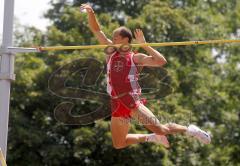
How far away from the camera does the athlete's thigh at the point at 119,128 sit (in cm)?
628

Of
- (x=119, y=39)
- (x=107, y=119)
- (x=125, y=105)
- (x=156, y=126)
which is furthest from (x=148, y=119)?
(x=107, y=119)

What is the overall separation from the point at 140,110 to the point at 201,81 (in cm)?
1144

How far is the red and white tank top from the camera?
623 centimetres

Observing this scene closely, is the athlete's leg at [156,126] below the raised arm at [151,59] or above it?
below

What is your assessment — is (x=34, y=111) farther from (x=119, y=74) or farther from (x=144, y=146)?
(x=119, y=74)

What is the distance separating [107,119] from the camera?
1462cm

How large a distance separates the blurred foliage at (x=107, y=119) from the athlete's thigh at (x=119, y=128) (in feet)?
22.1

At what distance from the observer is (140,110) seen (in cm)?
621

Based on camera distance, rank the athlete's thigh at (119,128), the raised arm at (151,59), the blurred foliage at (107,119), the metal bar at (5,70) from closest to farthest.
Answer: the raised arm at (151,59) < the metal bar at (5,70) < the athlete's thigh at (119,128) < the blurred foliage at (107,119)

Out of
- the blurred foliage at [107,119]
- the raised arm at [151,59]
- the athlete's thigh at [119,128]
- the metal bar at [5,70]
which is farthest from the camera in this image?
the blurred foliage at [107,119]

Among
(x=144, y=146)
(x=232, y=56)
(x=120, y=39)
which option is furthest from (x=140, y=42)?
(x=232, y=56)

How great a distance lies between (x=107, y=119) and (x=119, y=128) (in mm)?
8337

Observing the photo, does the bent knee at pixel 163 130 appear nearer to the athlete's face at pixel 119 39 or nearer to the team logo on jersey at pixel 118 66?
the team logo on jersey at pixel 118 66

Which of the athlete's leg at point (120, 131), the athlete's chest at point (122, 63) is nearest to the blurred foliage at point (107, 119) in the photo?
the athlete's leg at point (120, 131)
